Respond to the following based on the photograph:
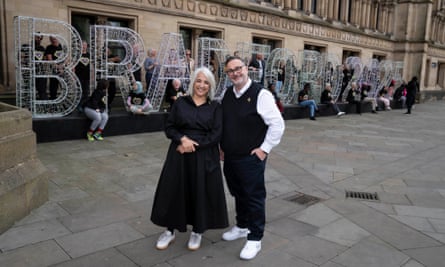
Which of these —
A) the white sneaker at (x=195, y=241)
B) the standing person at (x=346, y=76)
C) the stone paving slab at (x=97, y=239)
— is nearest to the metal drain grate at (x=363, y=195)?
the white sneaker at (x=195, y=241)

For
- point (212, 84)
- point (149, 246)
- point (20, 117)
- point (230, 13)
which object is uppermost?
point (230, 13)

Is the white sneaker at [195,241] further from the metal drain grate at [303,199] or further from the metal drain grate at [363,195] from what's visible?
the metal drain grate at [363,195]

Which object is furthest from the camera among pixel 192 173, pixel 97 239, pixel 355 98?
pixel 355 98

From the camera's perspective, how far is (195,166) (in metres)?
3.49

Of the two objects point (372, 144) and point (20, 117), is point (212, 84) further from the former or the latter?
point (372, 144)

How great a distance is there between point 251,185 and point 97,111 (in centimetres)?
580

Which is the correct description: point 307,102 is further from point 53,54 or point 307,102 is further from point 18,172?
point 18,172

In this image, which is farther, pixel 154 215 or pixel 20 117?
pixel 20 117

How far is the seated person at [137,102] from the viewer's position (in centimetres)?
948

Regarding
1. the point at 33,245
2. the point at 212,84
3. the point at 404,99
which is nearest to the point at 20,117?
the point at 33,245

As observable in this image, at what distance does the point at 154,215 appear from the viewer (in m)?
3.60

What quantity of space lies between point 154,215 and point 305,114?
1180cm

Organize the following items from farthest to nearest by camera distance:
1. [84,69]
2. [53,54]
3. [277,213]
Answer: [84,69]
[53,54]
[277,213]

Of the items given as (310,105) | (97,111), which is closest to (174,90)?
(97,111)
